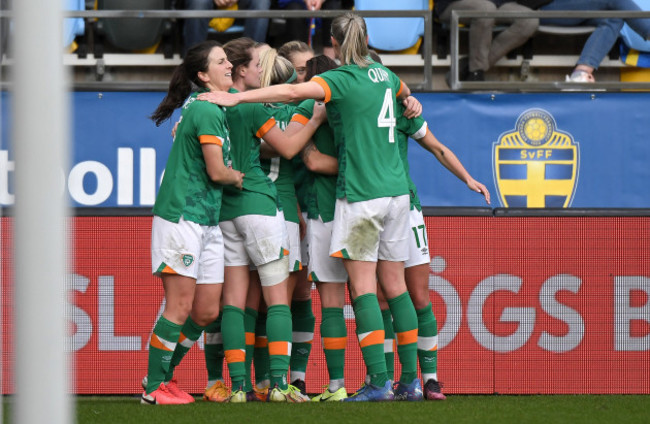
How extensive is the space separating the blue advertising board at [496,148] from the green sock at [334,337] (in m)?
2.80

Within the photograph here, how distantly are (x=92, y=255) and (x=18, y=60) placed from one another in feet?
15.9

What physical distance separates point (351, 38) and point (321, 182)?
2.39 feet

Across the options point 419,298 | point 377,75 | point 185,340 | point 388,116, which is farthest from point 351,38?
point 185,340

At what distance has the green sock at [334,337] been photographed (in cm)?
549

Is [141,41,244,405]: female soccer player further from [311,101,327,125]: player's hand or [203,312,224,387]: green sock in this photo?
[311,101,327,125]: player's hand

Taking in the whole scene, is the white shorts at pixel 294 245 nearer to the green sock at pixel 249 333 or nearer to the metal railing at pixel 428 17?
the green sock at pixel 249 333

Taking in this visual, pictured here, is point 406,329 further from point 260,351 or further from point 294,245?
point 260,351

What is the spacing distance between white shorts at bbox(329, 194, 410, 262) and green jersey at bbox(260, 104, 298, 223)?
1.31 feet

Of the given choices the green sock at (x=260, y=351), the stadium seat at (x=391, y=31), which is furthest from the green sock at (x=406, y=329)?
the stadium seat at (x=391, y=31)

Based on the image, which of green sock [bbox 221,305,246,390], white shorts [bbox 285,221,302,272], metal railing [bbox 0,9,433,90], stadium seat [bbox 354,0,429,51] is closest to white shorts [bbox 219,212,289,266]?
white shorts [bbox 285,221,302,272]

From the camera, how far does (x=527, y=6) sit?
908cm

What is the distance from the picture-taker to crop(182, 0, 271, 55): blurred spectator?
855 cm

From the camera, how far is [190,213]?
17.2ft

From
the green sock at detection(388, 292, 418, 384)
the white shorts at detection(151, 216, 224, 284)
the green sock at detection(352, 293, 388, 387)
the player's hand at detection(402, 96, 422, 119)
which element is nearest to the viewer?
the white shorts at detection(151, 216, 224, 284)
